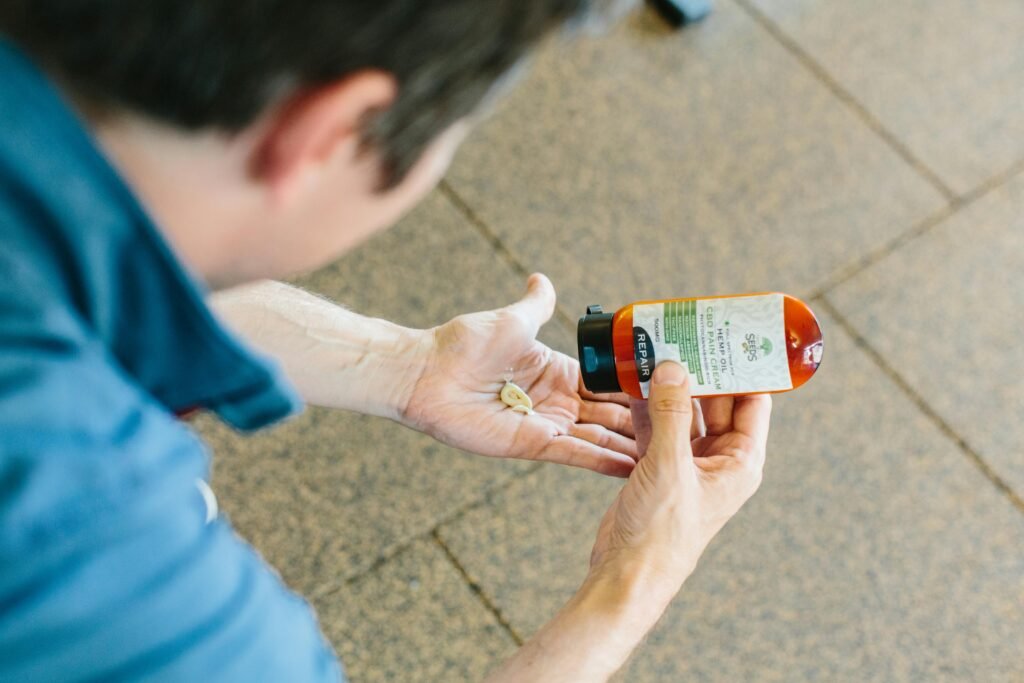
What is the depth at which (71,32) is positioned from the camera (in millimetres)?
467

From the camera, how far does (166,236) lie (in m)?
0.55

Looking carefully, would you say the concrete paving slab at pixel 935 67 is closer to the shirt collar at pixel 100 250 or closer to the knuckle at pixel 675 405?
the knuckle at pixel 675 405

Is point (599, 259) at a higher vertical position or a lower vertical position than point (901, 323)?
higher

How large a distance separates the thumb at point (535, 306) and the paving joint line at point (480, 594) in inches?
15.2

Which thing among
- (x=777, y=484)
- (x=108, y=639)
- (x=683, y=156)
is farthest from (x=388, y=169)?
(x=683, y=156)

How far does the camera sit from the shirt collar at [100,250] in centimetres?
48

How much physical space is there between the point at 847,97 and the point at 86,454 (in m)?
1.74

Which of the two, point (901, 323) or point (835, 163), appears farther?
point (835, 163)

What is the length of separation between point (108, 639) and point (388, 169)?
30 centimetres

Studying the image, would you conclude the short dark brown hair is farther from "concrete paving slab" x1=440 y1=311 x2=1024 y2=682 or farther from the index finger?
"concrete paving slab" x1=440 y1=311 x2=1024 y2=682

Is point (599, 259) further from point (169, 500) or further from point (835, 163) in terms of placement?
point (169, 500)

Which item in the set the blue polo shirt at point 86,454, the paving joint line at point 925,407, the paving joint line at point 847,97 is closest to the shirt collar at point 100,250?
the blue polo shirt at point 86,454

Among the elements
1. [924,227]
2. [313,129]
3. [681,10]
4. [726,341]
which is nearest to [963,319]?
[924,227]

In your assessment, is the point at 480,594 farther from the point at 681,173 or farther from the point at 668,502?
the point at 681,173
